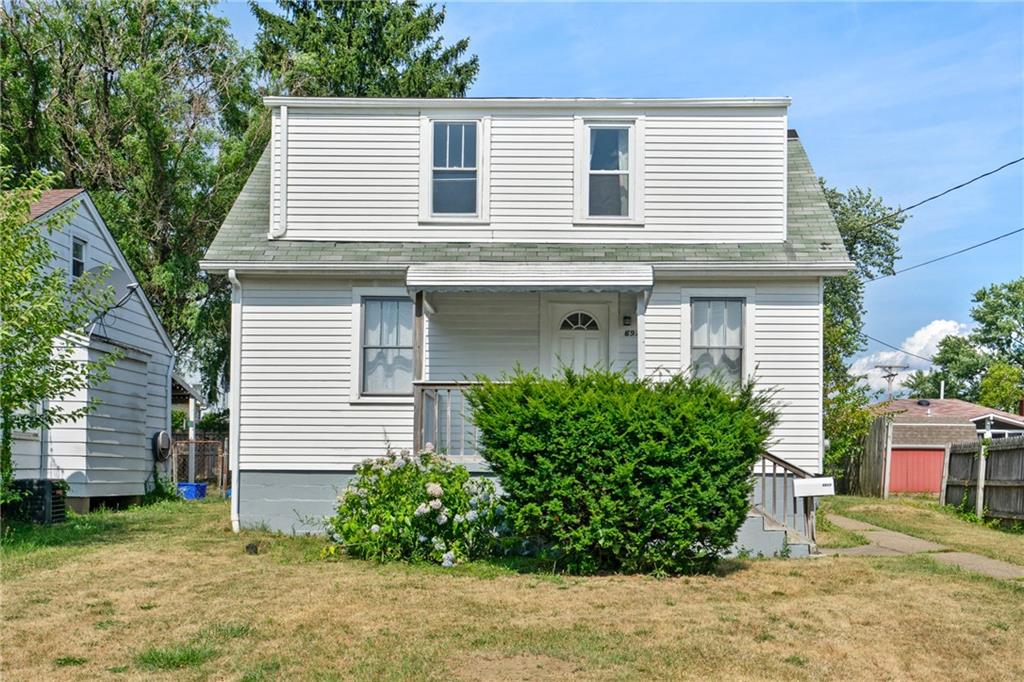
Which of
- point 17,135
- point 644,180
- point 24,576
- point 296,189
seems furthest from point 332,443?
point 17,135

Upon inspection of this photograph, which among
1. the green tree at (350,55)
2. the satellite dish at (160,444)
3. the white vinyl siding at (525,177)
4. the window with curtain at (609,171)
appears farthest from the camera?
the green tree at (350,55)

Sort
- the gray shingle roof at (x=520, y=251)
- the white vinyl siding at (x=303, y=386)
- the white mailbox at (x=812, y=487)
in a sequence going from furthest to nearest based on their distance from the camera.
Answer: the white vinyl siding at (x=303, y=386) < the gray shingle roof at (x=520, y=251) < the white mailbox at (x=812, y=487)

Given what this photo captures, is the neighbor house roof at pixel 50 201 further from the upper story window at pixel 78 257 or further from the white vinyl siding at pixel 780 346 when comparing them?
the white vinyl siding at pixel 780 346

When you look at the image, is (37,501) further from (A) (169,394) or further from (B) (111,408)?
(A) (169,394)

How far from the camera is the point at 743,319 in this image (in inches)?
557

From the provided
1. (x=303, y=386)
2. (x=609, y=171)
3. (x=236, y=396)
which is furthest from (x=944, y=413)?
(x=236, y=396)

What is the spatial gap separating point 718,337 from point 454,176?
4149 mm

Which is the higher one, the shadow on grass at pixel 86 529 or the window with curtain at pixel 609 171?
the window with curtain at pixel 609 171

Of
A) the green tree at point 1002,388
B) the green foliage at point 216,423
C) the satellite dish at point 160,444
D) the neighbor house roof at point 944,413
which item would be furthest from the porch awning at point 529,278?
the green tree at point 1002,388

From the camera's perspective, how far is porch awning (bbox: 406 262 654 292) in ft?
43.7

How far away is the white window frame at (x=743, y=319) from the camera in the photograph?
1406 cm

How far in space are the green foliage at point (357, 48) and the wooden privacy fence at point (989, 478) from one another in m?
19.5

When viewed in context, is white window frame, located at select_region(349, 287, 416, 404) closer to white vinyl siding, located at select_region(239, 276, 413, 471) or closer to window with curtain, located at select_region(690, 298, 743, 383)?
white vinyl siding, located at select_region(239, 276, 413, 471)

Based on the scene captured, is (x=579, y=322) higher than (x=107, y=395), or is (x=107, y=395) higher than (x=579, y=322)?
(x=579, y=322)
